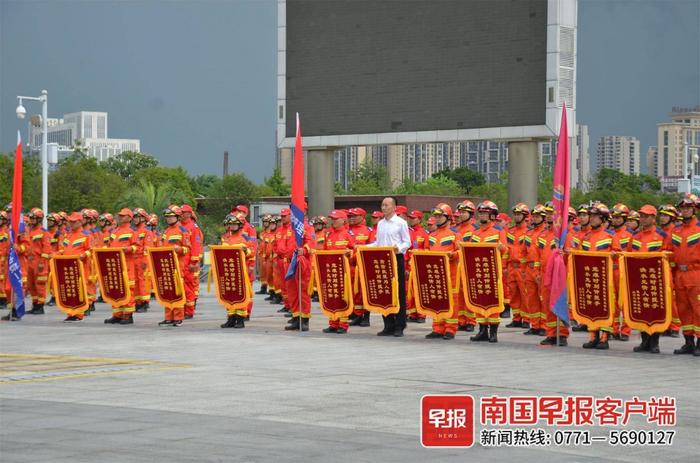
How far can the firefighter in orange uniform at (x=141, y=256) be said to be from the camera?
19719mm

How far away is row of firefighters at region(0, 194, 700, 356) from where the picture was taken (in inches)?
546

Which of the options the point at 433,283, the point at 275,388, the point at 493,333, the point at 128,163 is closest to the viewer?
the point at 275,388

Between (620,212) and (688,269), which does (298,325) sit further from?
(688,269)

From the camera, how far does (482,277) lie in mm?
15094

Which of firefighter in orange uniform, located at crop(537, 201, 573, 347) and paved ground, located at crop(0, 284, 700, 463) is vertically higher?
firefighter in orange uniform, located at crop(537, 201, 573, 347)

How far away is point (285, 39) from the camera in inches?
1241

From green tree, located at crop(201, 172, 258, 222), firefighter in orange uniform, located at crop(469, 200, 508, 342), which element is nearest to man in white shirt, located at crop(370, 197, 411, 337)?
firefighter in orange uniform, located at crop(469, 200, 508, 342)

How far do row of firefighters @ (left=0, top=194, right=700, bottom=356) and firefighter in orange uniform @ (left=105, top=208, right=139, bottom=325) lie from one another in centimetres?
2

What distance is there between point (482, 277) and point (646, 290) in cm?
217

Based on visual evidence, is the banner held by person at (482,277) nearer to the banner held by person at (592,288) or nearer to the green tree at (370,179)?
the banner held by person at (592,288)

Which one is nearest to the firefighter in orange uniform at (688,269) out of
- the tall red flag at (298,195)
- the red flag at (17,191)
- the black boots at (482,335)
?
the black boots at (482,335)

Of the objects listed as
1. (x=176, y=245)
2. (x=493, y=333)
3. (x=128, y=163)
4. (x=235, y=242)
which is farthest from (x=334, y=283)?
(x=128, y=163)

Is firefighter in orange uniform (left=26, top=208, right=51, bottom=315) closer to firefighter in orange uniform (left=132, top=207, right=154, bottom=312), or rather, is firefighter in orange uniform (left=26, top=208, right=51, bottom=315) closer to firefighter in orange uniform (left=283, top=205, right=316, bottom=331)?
firefighter in orange uniform (left=132, top=207, right=154, bottom=312)

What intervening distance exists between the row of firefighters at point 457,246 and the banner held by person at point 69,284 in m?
0.28
